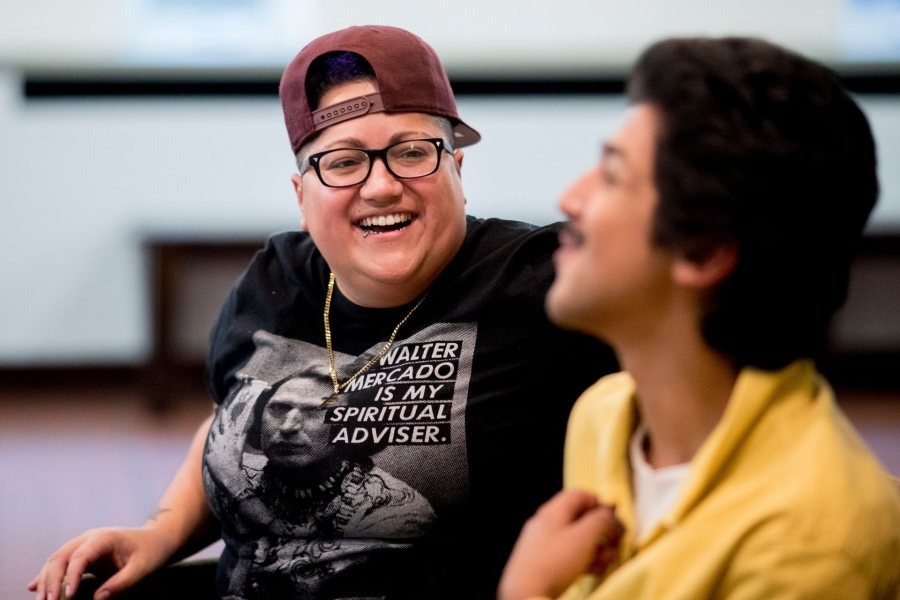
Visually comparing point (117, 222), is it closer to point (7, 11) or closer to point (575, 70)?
point (7, 11)

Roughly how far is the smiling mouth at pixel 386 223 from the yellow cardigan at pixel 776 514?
645 millimetres

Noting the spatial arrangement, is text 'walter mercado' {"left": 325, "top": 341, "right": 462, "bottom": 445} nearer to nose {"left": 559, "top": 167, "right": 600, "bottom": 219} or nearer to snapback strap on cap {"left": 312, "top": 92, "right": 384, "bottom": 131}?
snapback strap on cap {"left": 312, "top": 92, "right": 384, "bottom": 131}

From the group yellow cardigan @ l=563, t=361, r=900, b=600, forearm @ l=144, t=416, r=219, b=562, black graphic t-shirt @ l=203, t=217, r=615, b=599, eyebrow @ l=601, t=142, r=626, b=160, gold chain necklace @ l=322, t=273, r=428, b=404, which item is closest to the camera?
yellow cardigan @ l=563, t=361, r=900, b=600

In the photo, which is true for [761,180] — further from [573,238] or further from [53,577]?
[53,577]

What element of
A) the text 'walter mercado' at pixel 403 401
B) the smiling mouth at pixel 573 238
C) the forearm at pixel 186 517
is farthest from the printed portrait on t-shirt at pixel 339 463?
the smiling mouth at pixel 573 238

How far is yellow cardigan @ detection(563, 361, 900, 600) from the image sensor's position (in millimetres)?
961

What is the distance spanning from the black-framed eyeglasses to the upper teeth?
55mm

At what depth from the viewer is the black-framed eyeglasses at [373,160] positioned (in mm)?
1578

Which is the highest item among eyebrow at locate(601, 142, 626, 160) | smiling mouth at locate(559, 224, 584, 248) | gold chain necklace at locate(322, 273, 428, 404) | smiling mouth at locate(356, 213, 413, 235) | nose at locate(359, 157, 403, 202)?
eyebrow at locate(601, 142, 626, 160)

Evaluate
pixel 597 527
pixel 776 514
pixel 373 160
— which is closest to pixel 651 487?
pixel 597 527

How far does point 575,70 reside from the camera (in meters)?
5.11

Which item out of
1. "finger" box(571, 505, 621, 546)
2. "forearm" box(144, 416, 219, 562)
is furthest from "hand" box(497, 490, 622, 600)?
"forearm" box(144, 416, 219, 562)

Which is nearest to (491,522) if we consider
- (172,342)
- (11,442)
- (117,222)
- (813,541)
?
(813,541)

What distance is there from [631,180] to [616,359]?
0.56m
